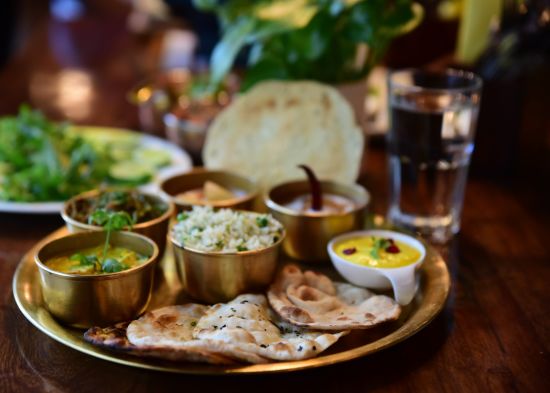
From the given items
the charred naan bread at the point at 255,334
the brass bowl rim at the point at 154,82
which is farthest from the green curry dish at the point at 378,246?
the brass bowl rim at the point at 154,82

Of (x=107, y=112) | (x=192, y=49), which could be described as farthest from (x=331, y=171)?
(x=192, y=49)

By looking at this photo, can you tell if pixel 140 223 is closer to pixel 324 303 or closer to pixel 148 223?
pixel 148 223

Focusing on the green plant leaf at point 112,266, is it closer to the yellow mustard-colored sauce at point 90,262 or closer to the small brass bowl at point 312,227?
the yellow mustard-colored sauce at point 90,262

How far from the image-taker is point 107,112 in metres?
3.76

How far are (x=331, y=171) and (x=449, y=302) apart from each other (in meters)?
0.78

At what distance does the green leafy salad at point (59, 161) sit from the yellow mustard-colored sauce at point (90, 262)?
70 centimetres

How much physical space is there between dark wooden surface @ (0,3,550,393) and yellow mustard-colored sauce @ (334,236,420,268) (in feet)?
0.55

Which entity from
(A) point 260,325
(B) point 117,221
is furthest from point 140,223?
(A) point 260,325

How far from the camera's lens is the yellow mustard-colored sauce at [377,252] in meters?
2.00

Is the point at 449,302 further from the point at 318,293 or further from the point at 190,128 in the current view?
the point at 190,128

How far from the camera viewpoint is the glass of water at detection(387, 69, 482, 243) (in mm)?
2383

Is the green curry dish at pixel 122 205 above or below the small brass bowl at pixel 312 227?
above

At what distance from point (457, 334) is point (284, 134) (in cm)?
116

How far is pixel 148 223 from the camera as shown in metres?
2.09
